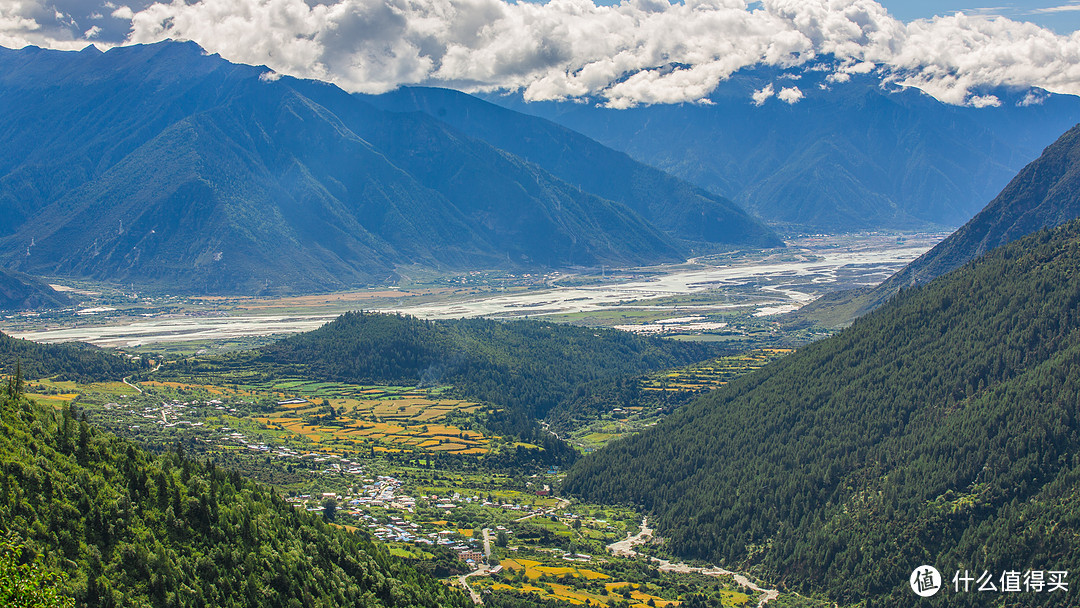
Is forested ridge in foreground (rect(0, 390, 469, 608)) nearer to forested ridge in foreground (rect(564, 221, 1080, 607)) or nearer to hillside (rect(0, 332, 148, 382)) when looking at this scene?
forested ridge in foreground (rect(564, 221, 1080, 607))

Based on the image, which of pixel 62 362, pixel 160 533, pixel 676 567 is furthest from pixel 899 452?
pixel 62 362

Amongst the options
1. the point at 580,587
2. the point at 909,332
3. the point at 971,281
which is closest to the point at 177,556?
the point at 580,587

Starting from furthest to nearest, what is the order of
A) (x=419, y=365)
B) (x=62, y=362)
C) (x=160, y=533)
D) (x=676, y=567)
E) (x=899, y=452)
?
(x=419, y=365) < (x=62, y=362) < (x=899, y=452) < (x=676, y=567) < (x=160, y=533)

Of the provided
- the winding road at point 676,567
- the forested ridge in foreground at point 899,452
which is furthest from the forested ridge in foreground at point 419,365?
the winding road at point 676,567

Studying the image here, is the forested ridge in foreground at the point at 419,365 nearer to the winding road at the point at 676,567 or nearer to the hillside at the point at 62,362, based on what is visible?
the hillside at the point at 62,362

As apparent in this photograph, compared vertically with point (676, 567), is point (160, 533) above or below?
above

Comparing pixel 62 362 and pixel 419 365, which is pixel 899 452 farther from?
pixel 62 362

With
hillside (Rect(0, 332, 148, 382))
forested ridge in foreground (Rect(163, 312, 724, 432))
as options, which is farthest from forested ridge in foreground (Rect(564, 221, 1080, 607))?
hillside (Rect(0, 332, 148, 382))

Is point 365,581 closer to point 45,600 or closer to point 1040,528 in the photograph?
point 45,600
